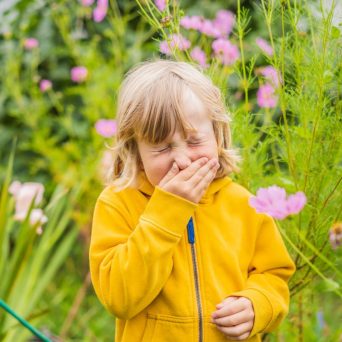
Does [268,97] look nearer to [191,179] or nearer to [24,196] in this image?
[191,179]

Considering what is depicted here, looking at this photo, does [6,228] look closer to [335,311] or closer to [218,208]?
[218,208]

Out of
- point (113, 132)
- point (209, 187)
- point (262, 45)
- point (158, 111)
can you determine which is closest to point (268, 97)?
point (262, 45)

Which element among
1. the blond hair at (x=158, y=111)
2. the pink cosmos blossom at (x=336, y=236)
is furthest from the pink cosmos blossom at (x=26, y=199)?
the pink cosmos blossom at (x=336, y=236)

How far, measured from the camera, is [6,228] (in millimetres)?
2422

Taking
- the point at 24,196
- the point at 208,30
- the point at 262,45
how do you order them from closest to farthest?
the point at 262,45 < the point at 208,30 < the point at 24,196

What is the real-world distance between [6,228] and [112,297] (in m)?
1.10

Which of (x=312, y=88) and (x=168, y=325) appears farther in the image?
(x=312, y=88)

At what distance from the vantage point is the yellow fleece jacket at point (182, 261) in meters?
1.38

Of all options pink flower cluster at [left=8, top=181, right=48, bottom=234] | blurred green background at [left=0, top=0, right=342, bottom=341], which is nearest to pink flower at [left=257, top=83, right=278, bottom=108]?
blurred green background at [left=0, top=0, right=342, bottom=341]

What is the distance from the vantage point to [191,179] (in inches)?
54.3

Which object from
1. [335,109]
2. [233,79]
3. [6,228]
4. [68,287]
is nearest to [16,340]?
[6,228]

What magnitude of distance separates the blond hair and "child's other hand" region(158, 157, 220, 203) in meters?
0.07

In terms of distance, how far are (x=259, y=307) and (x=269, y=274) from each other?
8 centimetres

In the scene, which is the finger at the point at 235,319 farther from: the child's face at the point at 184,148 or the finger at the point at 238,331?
the child's face at the point at 184,148
